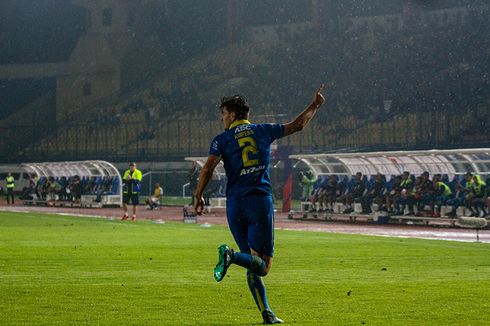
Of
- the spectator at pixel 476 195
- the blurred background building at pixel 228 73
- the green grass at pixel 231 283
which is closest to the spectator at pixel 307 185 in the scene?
the blurred background building at pixel 228 73

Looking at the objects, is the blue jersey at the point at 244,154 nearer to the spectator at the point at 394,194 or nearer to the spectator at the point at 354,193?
the spectator at the point at 394,194

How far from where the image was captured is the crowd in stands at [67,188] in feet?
171

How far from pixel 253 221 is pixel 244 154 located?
25.2 inches

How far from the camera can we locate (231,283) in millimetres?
13656

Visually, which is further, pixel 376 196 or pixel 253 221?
pixel 376 196

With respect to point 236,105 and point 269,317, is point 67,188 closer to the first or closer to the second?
point 236,105

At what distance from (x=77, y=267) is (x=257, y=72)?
5528cm

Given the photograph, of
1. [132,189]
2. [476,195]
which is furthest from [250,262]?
[132,189]

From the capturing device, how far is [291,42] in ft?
236

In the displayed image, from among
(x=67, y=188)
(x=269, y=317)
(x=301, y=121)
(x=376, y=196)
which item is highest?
(x=301, y=121)

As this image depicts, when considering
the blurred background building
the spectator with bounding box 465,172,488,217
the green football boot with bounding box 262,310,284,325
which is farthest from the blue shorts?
the blurred background building

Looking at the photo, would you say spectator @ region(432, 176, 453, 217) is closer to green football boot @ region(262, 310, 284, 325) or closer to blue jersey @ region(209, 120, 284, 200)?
blue jersey @ region(209, 120, 284, 200)

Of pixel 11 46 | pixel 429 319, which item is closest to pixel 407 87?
pixel 11 46

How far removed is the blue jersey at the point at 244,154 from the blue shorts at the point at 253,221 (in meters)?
0.08
